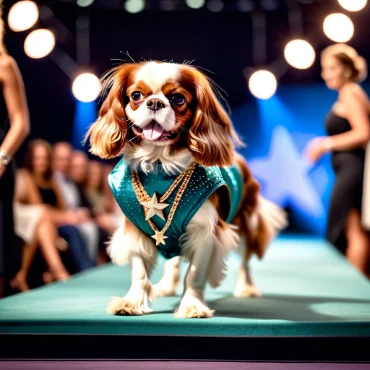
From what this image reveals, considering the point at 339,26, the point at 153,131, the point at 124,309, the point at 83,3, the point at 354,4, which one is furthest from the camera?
the point at 83,3

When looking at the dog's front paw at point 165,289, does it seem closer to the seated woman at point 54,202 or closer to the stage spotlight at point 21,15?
the stage spotlight at point 21,15

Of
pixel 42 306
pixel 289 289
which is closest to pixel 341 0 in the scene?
pixel 289 289

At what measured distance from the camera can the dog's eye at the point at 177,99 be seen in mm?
2670

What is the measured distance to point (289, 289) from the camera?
3.97 meters

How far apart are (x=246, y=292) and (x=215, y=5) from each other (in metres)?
4.23

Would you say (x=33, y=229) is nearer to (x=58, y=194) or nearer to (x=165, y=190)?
(x=58, y=194)

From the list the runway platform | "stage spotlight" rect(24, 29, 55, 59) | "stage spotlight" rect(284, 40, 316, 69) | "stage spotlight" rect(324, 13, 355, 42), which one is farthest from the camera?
"stage spotlight" rect(284, 40, 316, 69)

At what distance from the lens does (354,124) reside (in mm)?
3957

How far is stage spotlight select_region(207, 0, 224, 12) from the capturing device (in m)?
7.05

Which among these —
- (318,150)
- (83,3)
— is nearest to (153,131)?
(318,150)

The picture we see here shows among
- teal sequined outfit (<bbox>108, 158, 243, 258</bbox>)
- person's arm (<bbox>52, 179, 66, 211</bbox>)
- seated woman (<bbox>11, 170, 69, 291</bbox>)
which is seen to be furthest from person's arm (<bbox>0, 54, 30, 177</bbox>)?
person's arm (<bbox>52, 179, 66, 211</bbox>)

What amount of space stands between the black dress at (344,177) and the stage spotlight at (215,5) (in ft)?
10.9

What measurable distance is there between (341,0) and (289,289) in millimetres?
1613

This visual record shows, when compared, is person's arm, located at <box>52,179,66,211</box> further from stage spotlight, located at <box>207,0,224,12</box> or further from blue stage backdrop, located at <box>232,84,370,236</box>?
blue stage backdrop, located at <box>232,84,370,236</box>
